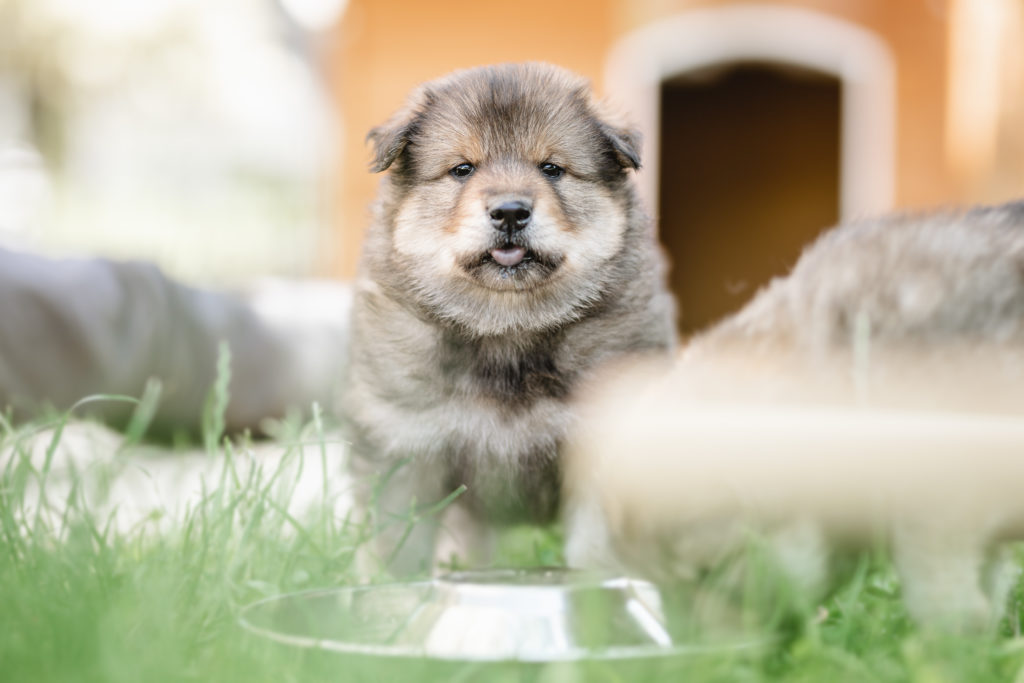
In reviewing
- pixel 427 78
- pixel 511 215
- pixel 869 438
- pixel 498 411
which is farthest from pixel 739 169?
pixel 869 438

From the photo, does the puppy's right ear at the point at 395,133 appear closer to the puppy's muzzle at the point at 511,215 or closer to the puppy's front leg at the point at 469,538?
the puppy's muzzle at the point at 511,215

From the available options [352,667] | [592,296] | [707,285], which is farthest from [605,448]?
[707,285]

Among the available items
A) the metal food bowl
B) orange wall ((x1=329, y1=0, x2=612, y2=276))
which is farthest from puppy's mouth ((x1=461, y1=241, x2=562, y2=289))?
orange wall ((x1=329, y1=0, x2=612, y2=276))

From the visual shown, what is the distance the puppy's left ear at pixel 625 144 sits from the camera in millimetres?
2629

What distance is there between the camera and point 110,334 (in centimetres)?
342

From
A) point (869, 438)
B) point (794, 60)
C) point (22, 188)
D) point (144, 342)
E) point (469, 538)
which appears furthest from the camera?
point (22, 188)

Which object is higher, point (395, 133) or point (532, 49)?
point (532, 49)

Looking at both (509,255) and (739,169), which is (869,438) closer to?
(509,255)

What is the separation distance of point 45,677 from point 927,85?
27.6ft

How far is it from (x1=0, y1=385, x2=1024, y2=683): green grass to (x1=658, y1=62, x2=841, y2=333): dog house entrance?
8.03m

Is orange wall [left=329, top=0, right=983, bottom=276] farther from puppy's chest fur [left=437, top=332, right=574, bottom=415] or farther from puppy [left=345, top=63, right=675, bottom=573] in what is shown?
puppy's chest fur [left=437, top=332, right=574, bottom=415]

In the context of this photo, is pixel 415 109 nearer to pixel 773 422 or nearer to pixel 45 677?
pixel 773 422

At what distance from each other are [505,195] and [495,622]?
1.14 m

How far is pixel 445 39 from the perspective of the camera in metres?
8.13
